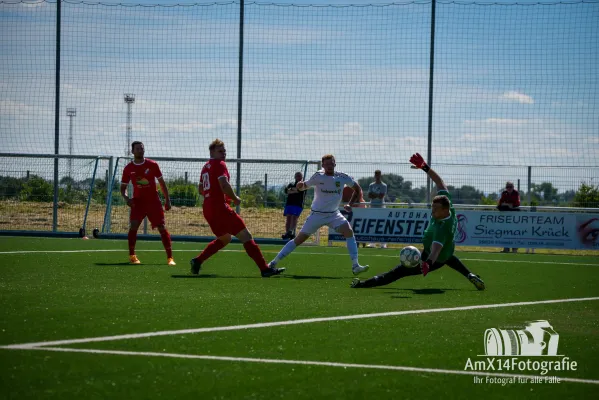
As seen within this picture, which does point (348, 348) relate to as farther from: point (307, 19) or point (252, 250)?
point (307, 19)

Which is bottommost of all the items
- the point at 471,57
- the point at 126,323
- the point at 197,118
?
the point at 126,323

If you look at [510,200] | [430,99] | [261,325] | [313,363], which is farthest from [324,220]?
[430,99]

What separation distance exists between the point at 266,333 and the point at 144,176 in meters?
8.56

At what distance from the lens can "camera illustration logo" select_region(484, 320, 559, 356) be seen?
641cm

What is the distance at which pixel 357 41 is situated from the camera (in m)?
24.6

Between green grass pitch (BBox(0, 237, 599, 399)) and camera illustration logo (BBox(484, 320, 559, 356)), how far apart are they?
111mm

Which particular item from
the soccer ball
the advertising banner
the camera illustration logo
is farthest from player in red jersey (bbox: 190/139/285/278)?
the advertising banner

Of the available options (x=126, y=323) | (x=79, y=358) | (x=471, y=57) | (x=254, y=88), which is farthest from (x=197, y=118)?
(x=79, y=358)

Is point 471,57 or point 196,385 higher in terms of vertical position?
point 471,57

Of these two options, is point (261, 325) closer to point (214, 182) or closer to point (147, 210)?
point (214, 182)

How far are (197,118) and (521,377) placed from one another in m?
20.3

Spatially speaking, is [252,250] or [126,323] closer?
[126,323]

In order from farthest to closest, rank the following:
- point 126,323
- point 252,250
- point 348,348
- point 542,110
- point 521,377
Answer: point 542,110, point 252,250, point 126,323, point 348,348, point 521,377

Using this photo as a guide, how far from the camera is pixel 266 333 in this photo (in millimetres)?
7016
